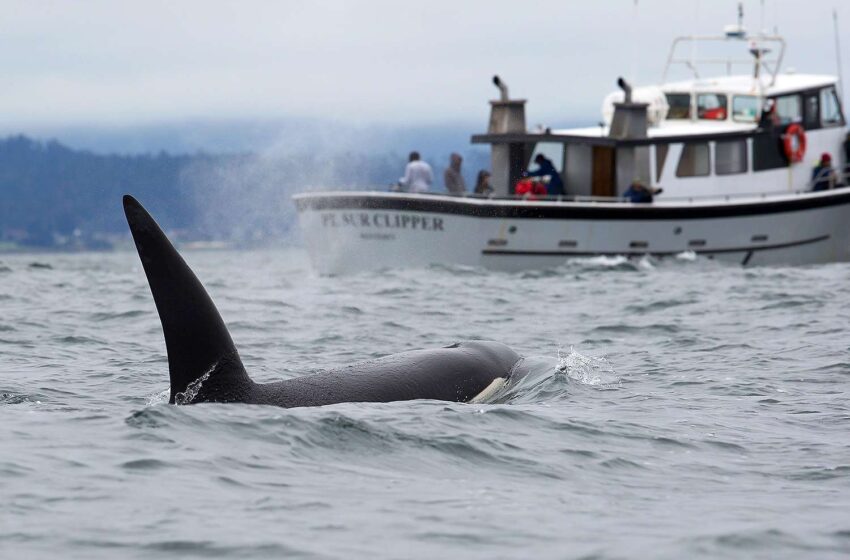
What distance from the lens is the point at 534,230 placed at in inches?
1068

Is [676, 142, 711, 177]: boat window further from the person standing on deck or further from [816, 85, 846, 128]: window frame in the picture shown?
the person standing on deck

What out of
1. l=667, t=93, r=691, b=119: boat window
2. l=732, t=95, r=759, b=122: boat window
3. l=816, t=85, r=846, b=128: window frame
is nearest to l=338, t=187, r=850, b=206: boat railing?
l=732, t=95, r=759, b=122: boat window

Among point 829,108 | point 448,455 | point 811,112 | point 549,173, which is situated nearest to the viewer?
point 448,455

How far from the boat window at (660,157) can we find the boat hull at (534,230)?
121 centimetres

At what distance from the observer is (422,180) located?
29297mm

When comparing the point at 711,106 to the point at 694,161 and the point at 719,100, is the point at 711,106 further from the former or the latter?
the point at 694,161

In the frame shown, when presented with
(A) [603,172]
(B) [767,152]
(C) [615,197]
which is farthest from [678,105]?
(C) [615,197]

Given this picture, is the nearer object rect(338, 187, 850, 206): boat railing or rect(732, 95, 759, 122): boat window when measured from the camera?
rect(338, 187, 850, 206): boat railing

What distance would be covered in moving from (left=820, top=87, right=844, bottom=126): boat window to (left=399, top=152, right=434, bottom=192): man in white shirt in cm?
927

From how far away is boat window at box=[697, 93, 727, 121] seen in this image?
31297mm

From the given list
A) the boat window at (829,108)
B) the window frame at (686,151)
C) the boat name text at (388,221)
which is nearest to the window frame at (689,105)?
the window frame at (686,151)

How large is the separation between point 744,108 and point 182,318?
24300 mm

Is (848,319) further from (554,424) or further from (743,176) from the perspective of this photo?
(743,176)

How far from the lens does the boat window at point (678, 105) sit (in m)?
31.7
